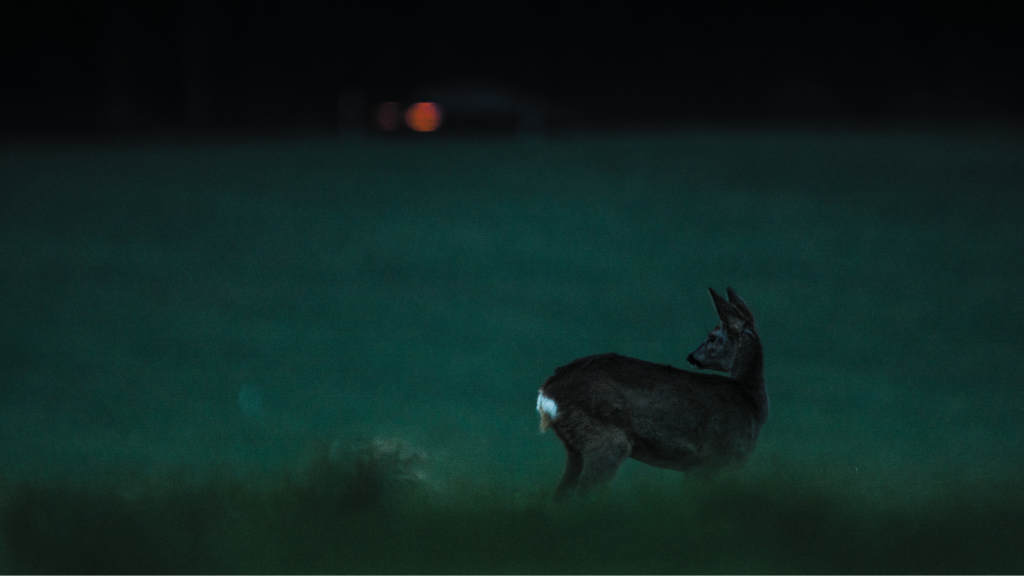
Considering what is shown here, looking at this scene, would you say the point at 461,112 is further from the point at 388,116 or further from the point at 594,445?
the point at 594,445

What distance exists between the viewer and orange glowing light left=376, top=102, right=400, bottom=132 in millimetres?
34844

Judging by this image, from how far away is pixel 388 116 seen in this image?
35.0m

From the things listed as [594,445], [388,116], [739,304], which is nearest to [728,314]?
[739,304]

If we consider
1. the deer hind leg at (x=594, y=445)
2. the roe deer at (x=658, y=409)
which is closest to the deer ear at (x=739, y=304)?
the roe deer at (x=658, y=409)

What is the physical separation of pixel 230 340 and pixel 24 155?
721 inches

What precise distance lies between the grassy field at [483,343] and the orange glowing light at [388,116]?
10.9 feet

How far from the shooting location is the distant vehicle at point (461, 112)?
1350 inches

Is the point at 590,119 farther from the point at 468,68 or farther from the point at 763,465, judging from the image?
the point at 763,465

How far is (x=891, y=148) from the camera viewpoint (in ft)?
96.0

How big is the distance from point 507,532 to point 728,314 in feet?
4.81

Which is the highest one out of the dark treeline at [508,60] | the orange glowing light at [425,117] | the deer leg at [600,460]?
the dark treeline at [508,60]

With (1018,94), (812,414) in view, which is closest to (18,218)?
(812,414)

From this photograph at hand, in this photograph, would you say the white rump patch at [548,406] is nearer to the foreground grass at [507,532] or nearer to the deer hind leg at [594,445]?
the deer hind leg at [594,445]

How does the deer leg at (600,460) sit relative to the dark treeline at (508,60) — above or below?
below
